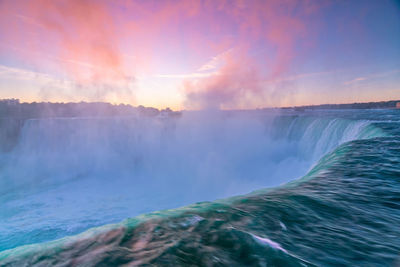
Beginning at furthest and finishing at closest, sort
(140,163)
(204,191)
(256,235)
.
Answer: (140,163) < (204,191) < (256,235)

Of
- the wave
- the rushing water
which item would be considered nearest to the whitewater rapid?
the rushing water

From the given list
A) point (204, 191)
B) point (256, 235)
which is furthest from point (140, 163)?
point (256, 235)

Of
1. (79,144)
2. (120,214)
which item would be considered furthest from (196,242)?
(79,144)

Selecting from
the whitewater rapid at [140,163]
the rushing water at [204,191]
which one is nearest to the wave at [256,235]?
the rushing water at [204,191]

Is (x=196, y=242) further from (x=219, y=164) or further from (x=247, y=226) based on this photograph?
(x=219, y=164)

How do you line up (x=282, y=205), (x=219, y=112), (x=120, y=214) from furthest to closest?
1. (x=219, y=112)
2. (x=120, y=214)
3. (x=282, y=205)

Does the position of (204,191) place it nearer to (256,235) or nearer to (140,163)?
(140,163)

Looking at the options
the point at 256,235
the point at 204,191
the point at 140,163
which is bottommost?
the point at 204,191
